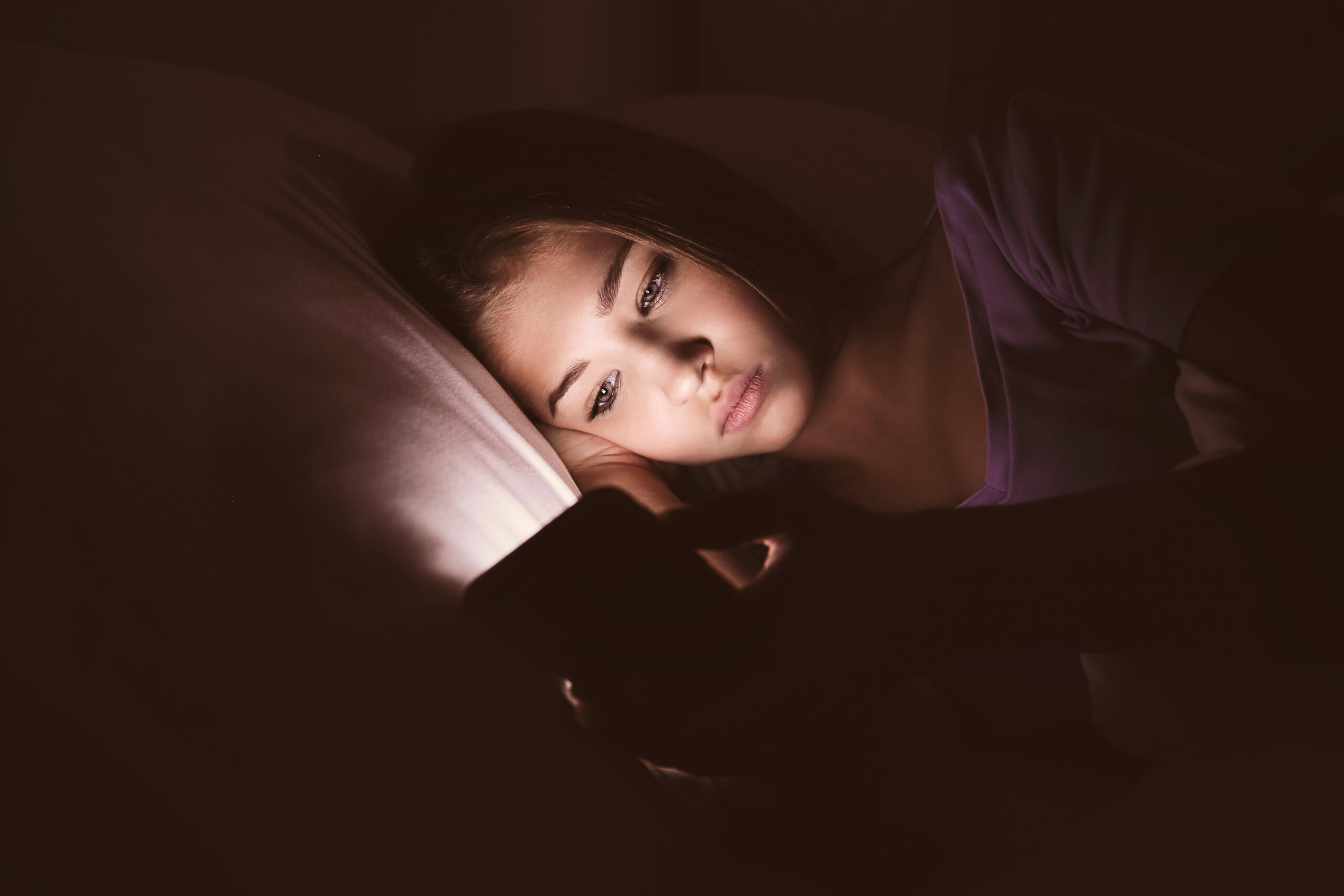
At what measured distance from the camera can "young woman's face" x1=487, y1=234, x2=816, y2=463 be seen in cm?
64

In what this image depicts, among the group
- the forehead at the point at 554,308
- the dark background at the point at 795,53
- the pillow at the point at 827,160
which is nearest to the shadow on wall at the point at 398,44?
the dark background at the point at 795,53

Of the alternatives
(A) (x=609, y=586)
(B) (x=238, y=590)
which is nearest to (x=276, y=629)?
(B) (x=238, y=590)

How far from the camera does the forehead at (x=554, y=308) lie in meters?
0.64

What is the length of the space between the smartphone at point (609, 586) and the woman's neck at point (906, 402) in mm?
332

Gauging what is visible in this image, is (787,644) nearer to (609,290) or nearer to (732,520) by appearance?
(732,520)

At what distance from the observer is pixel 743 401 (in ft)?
2.19

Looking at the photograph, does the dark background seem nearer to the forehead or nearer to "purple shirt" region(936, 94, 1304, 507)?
the forehead

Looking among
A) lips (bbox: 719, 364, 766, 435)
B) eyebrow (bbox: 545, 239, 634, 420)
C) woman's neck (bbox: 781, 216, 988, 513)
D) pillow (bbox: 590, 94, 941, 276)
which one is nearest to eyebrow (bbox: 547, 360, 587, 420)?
eyebrow (bbox: 545, 239, 634, 420)

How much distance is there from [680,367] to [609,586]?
307 mm

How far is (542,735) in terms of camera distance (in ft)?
1.31

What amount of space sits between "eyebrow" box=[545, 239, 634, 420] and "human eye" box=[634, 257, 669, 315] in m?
0.02

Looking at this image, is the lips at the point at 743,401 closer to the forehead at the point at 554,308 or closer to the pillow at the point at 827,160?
the forehead at the point at 554,308

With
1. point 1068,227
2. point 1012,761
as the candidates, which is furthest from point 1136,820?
point 1068,227

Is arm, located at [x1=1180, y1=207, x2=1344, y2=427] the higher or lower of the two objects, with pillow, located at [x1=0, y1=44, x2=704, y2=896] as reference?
higher
